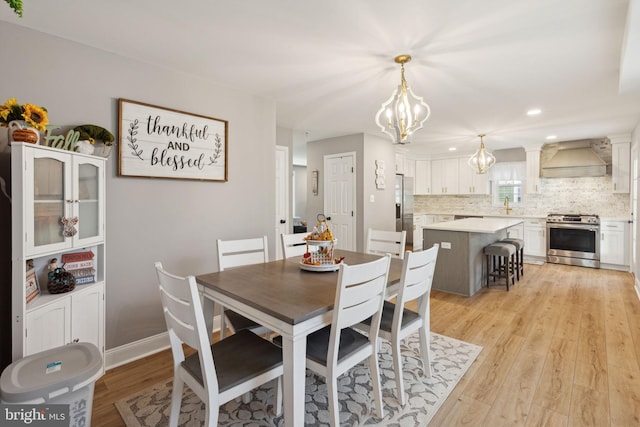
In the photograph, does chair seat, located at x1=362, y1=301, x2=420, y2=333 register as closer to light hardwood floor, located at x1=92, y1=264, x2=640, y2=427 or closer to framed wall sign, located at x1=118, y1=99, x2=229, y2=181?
light hardwood floor, located at x1=92, y1=264, x2=640, y2=427

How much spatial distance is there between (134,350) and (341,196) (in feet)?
12.4

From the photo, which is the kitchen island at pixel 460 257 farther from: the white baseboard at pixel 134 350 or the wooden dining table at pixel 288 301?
the white baseboard at pixel 134 350

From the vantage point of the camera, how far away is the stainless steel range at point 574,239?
212 inches

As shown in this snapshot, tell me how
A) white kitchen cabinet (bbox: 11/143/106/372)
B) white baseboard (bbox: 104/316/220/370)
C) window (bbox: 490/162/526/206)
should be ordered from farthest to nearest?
window (bbox: 490/162/526/206)
white baseboard (bbox: 104/316/220/370)
white kitchen cabinet (bbox: 11/143/106/372)

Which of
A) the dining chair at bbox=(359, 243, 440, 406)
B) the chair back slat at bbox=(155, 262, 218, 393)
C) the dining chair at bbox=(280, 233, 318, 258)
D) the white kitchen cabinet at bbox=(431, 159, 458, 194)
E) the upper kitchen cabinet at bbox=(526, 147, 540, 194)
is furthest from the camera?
the white kitchen cabinet at bbox=(431, 159, 458, 194)

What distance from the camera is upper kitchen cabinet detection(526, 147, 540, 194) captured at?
6164 mm

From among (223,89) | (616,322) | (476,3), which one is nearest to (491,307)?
(616,322)

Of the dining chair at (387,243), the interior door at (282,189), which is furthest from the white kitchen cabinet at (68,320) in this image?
the interior door at (282,189)

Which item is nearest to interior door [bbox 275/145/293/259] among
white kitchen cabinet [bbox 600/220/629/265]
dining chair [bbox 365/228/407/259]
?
dining chair [bbox 365/228/407/259]

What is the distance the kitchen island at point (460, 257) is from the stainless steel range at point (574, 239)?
2449mm

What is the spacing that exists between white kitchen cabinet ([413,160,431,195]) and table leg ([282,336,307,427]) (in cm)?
678

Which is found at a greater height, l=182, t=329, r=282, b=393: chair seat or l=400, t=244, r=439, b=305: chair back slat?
l=400, t=244, r=439, b=305: chair back slat

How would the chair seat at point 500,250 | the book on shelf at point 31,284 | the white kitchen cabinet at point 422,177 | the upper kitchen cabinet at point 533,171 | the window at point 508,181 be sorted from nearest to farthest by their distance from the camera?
the book on shelf at point 31,284 → the chair seat at point 500,250 → the upper kitchen cabinet at point 533,171 → the window at point 508,181 → the white kitchen cabinet at point 422,177

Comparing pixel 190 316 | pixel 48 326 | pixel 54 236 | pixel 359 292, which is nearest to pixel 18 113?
pixel 54 236
